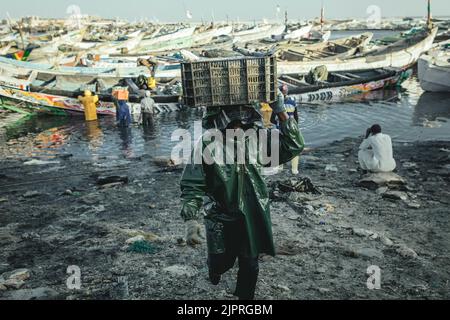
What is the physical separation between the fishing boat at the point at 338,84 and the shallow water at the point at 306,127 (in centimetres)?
54

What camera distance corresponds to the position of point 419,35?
2730 cm

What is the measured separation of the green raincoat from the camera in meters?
2.79

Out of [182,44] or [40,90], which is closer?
[40,90]

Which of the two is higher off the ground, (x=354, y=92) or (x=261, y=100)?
(x=261, y=100)

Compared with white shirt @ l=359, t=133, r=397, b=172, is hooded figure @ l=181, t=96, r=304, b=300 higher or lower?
higher

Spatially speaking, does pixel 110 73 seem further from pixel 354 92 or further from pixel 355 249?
pixel 355 249

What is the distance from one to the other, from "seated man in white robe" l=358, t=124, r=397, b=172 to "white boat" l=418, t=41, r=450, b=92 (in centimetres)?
1318

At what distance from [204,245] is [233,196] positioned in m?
2.16

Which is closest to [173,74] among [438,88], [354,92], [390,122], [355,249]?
[354,92]

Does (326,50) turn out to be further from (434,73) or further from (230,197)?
(230,197)

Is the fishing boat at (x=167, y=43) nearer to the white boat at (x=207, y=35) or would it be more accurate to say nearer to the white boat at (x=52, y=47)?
the white boat at (x=207, y=35)

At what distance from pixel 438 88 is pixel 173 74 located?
41.3 feet

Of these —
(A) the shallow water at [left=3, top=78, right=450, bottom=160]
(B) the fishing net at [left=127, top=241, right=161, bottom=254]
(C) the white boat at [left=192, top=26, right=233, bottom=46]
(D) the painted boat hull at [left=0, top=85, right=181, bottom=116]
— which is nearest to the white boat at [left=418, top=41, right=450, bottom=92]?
(A) the shallow water at [left=3, top=78, right=450, bottom=160]

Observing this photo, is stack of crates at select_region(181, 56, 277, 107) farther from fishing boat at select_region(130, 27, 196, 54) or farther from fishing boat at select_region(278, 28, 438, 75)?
→ fishing boat at select_region(130, 27, 196, 54)
